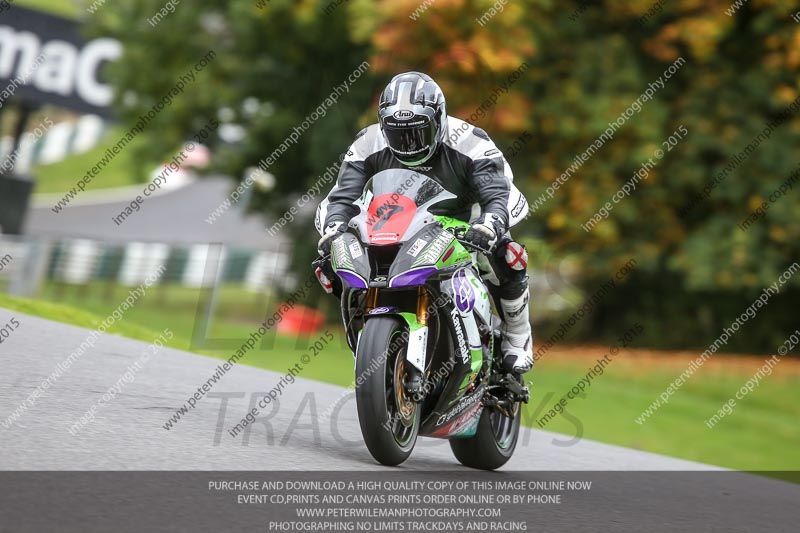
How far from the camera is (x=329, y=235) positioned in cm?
629

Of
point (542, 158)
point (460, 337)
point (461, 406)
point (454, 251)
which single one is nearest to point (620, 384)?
point (542, 158)

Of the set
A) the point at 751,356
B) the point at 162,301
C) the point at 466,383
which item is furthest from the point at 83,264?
the point at 466,383

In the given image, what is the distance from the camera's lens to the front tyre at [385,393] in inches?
221

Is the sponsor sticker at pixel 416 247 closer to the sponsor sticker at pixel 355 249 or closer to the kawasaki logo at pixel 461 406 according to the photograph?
the sponsor sticker at pixel 355 249

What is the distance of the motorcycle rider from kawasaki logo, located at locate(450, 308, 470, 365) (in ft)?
1.38

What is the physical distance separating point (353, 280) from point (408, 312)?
0.35 meters

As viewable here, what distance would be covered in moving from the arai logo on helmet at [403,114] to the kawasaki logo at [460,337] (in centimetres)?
111

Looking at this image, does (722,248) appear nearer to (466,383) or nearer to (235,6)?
(235,6)

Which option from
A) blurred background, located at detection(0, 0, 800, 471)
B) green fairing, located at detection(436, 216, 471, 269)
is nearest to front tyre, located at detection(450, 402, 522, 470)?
green fairing, located at detection(436, 216, 471, 269)

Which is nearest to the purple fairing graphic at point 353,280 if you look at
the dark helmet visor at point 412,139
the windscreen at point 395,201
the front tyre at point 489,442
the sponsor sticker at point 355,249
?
the sponsor sticker at point 355,249

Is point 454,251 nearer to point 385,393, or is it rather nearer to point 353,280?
point 353,280

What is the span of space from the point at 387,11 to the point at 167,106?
914cm

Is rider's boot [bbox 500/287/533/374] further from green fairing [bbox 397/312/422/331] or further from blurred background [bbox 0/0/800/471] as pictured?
blurred background [bbox 0/0/800/471]

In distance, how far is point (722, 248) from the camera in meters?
18.7
